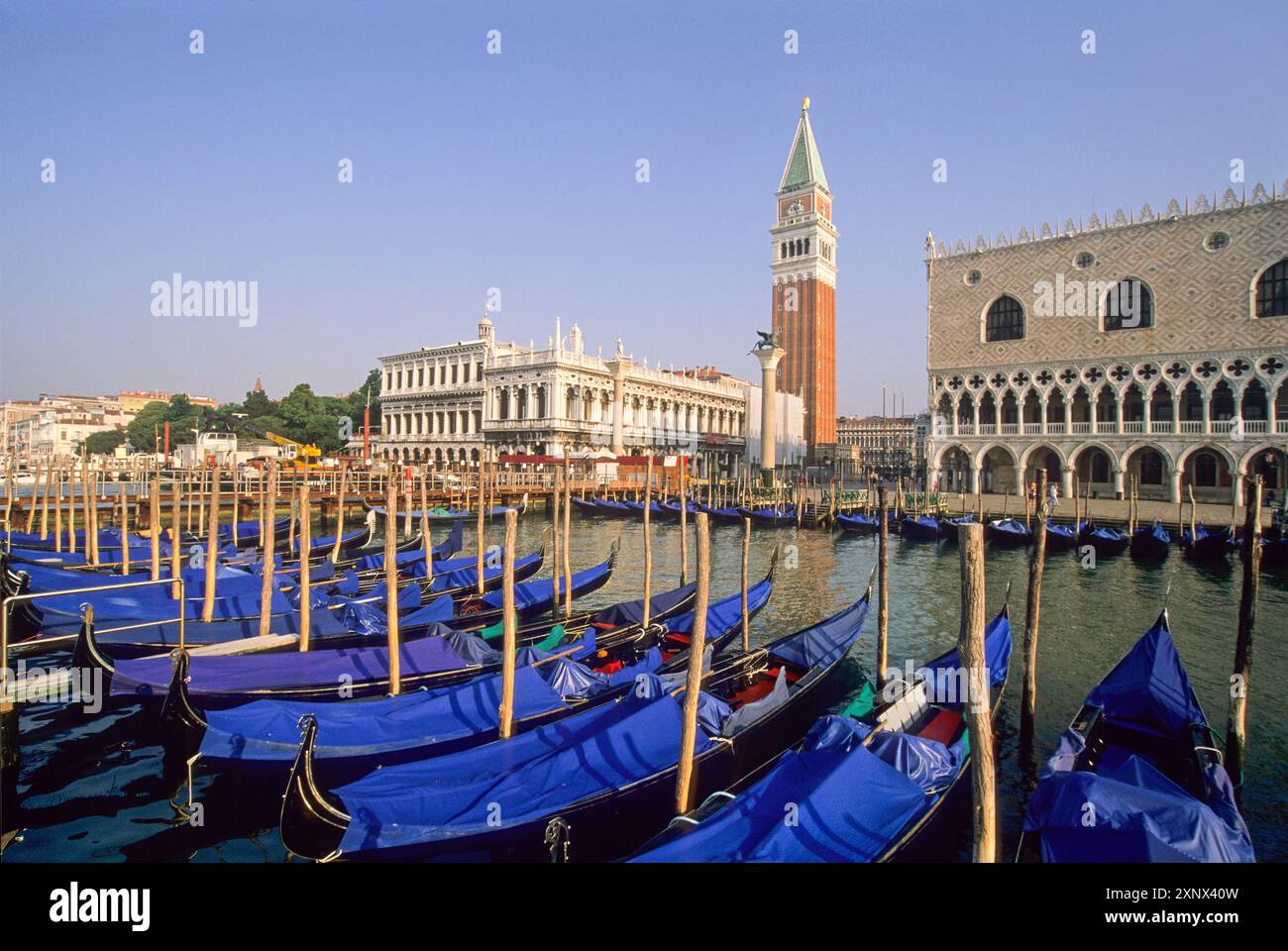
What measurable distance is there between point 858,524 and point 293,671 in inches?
810

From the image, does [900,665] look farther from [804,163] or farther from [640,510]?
[804,163]

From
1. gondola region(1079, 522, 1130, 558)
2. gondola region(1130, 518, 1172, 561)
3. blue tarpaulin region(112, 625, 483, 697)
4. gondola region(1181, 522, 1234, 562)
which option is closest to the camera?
blue tarpaulin region(112, 625, 483, 697)

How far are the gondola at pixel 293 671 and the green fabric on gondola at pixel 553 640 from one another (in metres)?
1.12

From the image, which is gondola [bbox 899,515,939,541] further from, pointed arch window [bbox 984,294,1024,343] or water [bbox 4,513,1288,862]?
pointed arch window [bbox 984,294,1024,343]

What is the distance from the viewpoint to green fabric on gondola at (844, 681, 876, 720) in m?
6.74

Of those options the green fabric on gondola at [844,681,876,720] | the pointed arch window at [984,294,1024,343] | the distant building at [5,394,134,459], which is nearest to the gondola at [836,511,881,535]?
the pointed arch window at [984,294,1024,343]

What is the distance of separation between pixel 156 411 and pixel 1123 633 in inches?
2746

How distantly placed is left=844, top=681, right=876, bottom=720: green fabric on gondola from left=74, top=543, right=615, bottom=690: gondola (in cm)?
379

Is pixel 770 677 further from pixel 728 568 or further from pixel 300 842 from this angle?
pixel 728 568

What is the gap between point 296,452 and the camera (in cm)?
4000

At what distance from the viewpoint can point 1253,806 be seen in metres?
5.73

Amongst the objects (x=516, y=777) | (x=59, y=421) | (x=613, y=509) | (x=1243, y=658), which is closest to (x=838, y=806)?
(x=516, y=777)

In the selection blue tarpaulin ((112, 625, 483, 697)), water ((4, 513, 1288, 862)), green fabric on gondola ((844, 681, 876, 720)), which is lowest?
water ((4, 513, 1288, 862))
